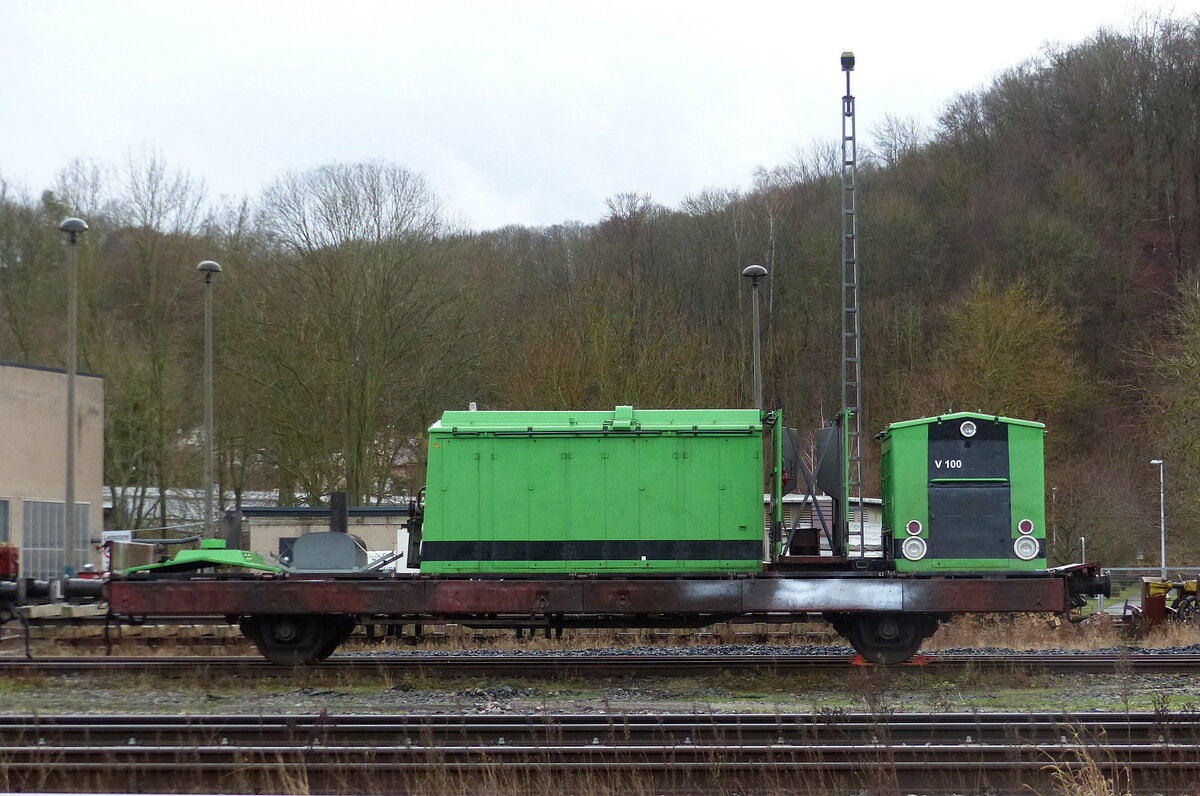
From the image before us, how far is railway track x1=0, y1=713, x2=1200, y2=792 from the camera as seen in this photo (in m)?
7.50

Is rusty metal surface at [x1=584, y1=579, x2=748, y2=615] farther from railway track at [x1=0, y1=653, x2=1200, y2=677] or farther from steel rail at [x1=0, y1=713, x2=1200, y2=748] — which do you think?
steel rail at [x1=0, y1=713, x2=1200, y2=748]

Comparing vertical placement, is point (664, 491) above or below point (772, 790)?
above

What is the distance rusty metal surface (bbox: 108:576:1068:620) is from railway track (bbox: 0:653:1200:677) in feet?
3.15

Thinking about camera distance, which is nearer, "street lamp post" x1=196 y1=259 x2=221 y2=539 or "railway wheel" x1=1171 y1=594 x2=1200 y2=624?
"railway wheel" x1=1171 y1=594 x2=1200 y2=624

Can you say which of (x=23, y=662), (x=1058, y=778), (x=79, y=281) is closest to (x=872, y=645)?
(x=1058, y=778)

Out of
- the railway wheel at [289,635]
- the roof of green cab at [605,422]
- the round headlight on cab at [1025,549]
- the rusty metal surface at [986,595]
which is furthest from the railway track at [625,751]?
the roof of green cab at [605,422]

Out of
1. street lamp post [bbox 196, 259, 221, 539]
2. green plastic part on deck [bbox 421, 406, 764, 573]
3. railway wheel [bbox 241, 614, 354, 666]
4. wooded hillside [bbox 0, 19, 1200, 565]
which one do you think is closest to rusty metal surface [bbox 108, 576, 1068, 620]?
railway wheel [bbox 241, 614, 354, 666]

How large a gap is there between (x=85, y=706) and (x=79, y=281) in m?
27.8

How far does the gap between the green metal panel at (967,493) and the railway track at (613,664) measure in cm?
131

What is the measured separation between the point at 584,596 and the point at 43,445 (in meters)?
19.0

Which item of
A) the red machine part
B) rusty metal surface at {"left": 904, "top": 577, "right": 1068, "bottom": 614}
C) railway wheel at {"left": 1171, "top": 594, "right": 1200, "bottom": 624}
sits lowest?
railway wheel at {"left": 1171, "top": 594, "right": 1200, "bottom": 624}

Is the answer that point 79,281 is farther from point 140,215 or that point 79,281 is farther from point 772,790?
point 772,790

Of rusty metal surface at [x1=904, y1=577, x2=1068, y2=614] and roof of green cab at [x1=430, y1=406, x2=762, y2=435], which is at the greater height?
roof of green cab at [x1=430, y1=406, x2=762, y2=435]

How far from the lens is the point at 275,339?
111 ft
